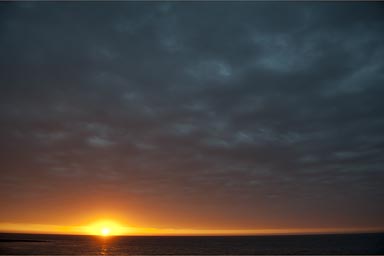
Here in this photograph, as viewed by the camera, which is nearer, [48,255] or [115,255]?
[48,255]

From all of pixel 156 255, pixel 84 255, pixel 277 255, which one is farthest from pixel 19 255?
pixel 277 255

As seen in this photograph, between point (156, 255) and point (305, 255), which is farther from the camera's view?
point (156, 255)

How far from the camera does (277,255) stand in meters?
83.2

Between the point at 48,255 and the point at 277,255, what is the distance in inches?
2618

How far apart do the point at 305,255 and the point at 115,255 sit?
2253 inches

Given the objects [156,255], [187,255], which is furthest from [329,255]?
[156,255]

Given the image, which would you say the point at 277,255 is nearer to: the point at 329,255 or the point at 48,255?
the point at 329,255

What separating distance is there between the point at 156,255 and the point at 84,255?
2171 centimetres

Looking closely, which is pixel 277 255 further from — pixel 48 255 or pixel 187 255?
pixel 48 255

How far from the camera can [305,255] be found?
80.1m

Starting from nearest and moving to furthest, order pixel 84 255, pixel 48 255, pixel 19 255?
1. pixel 19 255
2. pixel 48 255
3. pixel 84 255

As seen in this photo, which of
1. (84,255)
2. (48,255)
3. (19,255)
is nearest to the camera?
(19,255)

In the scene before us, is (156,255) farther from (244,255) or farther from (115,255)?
(244,255)

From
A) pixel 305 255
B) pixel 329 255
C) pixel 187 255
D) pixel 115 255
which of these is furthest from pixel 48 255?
pixel 329 255
